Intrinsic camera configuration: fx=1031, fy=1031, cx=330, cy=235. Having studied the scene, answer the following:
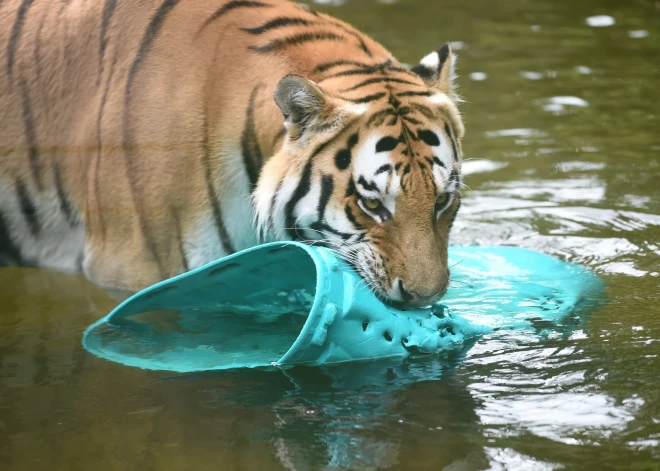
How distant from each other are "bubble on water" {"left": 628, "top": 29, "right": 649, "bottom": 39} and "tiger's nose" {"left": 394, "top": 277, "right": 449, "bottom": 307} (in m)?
5.86

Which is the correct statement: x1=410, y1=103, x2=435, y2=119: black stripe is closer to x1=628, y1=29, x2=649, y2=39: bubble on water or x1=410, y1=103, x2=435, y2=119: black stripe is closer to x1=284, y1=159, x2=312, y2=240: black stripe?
x1=284, y1=159, x2=312, y2=240: black stripe

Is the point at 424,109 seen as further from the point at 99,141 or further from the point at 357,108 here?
the point at 99,141

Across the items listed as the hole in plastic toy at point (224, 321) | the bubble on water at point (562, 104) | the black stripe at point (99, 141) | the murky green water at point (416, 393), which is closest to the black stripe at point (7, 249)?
the murky green water at point (416, 393)

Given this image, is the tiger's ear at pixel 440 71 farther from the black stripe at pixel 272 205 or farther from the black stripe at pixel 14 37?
the black stripe at pixel 14 37

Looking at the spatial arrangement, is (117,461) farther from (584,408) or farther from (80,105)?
(80,105)

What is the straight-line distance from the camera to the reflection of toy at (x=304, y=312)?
126 inches

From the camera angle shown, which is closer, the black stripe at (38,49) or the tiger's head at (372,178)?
the tiger's head at (372,178)

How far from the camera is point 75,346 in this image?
3.69 meters

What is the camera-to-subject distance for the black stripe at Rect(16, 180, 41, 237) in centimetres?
409

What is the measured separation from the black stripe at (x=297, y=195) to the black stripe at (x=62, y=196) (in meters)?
1.03

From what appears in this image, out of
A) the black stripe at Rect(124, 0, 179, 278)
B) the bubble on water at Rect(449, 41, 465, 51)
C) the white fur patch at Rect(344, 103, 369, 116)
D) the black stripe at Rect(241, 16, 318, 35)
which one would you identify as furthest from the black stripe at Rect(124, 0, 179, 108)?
the bubble on water at Rect(449, 41, 465, 51)

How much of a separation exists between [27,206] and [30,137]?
10.9 inches

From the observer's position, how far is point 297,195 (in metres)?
3.40

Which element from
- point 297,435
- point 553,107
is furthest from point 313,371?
point 553,107
